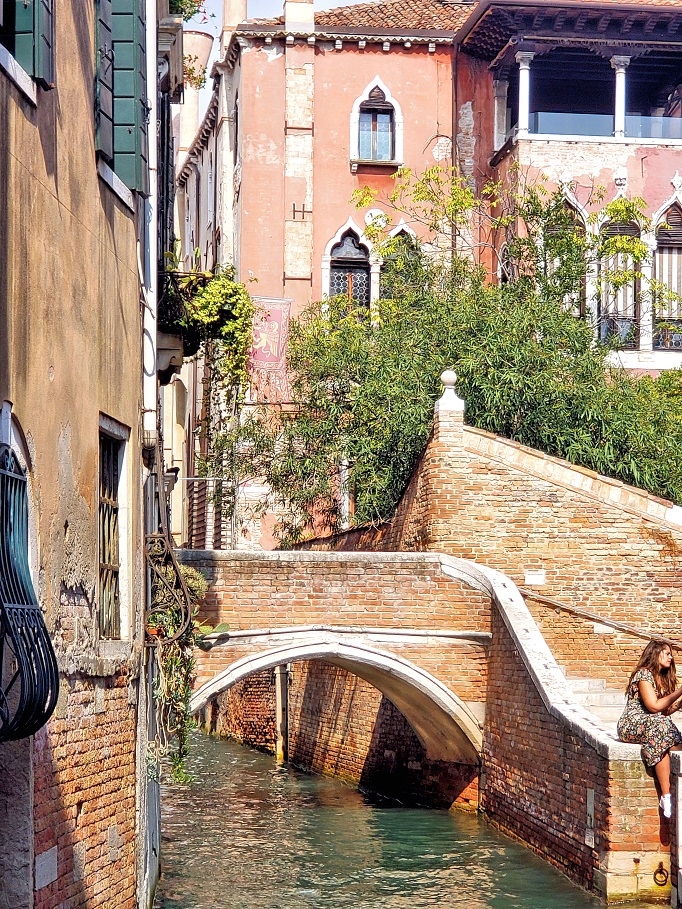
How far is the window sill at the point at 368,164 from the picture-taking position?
22344 millimetres

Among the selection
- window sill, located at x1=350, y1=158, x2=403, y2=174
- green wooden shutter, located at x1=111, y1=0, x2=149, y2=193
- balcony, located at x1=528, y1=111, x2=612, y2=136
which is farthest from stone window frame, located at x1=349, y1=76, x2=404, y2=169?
green wooden shutter, located at x1=111, y1=0, x2=149, y2=193

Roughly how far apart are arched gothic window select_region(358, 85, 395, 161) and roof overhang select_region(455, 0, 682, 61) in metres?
2.04

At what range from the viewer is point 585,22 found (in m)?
20.8

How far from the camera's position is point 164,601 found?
10.1 meters

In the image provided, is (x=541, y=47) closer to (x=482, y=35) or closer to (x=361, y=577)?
(x=482, y=35)

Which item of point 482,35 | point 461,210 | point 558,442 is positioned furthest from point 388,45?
point 558,442

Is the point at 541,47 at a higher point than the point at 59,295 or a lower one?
higher

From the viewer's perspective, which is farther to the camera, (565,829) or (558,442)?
(558,442)

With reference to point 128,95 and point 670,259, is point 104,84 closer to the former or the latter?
point 128,95

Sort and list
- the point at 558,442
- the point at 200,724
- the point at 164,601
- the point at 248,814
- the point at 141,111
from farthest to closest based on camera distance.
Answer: the point at 200,724 → the point at 558,442 → the point at 248,814 → the point at 164,601 → the point at 141,111

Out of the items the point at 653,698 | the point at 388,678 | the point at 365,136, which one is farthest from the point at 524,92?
the point at 653,698

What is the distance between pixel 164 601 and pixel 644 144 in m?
13.1

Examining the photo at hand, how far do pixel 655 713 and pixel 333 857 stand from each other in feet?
13.2

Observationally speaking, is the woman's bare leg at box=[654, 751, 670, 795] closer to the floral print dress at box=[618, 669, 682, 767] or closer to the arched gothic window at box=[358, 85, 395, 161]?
the floral print dress at box=[618, 669, 682, 767]
